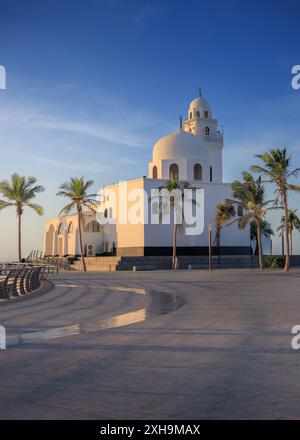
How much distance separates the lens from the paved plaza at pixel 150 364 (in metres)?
4.54

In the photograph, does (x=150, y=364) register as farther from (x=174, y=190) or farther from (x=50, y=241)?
(x=50, y=241)

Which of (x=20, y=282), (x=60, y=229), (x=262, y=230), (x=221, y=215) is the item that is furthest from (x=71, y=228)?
(x=20, y=282)

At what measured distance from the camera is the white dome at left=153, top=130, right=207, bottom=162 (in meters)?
51.1

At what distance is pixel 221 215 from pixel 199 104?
665 inches

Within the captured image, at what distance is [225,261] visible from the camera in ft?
150

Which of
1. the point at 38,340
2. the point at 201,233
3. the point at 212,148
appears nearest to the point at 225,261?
the point at 201,233

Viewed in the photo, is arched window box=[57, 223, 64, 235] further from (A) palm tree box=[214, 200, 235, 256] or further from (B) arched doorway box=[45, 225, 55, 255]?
(A) palm tree box=[214, 200, 235, 256]

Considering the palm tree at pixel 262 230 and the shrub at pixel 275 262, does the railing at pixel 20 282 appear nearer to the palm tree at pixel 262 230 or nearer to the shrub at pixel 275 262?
the shrub at pixel 275 262

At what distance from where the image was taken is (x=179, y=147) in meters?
Result: 51.1

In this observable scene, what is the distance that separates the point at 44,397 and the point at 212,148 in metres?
55.2

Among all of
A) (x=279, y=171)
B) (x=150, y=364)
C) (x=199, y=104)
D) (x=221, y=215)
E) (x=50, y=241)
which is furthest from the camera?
(x=50, y=241)

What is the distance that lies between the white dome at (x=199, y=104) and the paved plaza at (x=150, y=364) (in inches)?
1957

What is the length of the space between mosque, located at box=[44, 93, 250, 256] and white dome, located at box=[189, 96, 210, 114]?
9.80ft

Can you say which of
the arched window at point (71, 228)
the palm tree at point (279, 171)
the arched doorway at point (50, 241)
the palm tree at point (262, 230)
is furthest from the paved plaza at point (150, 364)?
the arched doorway at point (50, 241)
